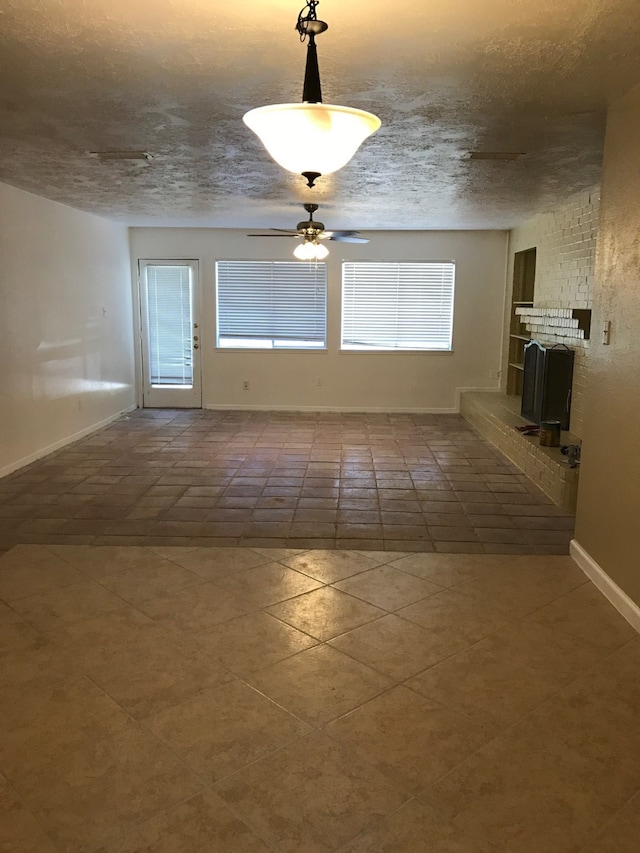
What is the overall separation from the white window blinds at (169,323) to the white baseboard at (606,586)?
6.00 meters

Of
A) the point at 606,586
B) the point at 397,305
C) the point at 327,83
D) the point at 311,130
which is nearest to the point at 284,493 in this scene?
the point at 606,586

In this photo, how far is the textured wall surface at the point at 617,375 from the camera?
280 cm

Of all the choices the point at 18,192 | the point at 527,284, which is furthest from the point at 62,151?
the point at 527,284

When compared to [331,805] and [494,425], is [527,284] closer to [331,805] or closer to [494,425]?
Answer: [494,425]

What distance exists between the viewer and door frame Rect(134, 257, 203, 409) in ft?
26.6

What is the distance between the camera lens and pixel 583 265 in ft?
17.6

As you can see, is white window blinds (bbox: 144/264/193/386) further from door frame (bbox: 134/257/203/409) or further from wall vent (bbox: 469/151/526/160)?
wall vent (bbox: 469/151/526/160)

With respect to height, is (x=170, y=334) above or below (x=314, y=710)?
above

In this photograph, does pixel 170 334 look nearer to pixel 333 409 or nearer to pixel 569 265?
pixel 333 409

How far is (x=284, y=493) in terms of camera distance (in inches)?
187

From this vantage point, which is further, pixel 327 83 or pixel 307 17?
pixel 327 83

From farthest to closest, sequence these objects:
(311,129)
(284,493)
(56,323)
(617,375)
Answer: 1. (56,323)
2. (284,493)
3. (617,375)
4. (311,129)

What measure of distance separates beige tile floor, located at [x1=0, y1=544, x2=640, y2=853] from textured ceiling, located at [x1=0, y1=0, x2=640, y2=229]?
7.77ft

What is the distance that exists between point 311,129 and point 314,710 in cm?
188
